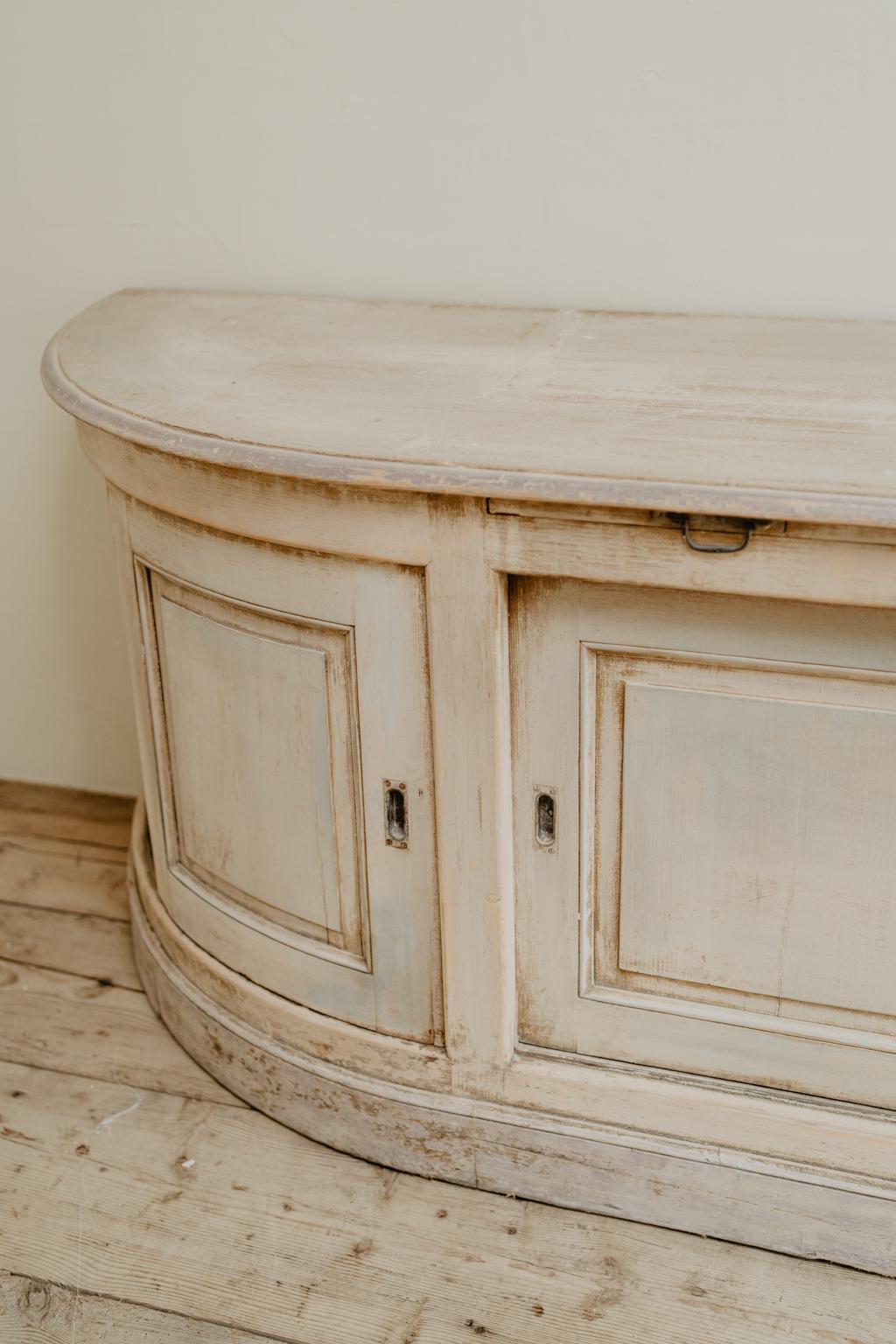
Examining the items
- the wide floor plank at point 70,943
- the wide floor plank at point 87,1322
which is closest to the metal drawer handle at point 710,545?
the wide floor plank at point 87,1322

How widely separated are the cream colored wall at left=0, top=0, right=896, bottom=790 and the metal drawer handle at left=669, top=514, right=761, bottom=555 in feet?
2.03

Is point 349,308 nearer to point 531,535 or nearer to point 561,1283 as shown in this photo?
point 531,535

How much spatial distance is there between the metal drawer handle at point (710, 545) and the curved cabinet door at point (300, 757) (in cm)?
29

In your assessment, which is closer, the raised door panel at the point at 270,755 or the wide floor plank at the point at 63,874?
the raised door panel at the point at 270,755

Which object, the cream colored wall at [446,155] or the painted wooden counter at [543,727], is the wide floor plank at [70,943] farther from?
the cream colored wall at [446,155]

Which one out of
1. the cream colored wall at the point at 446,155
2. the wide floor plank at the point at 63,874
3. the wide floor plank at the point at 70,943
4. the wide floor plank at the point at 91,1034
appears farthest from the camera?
the wide floor plank at the point at 63,874

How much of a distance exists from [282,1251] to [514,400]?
1.03 metres

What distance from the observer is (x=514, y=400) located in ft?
4.52

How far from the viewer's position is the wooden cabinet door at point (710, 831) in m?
1.30

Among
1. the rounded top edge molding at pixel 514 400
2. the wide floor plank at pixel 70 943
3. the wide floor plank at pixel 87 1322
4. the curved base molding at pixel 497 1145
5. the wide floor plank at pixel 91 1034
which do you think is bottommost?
the wide floor plank at pixel 70 943

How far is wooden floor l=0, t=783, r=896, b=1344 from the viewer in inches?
57.5

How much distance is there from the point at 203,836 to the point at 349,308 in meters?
0.75

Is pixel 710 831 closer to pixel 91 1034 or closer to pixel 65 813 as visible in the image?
pixel 91 1034

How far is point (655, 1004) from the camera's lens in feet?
4.86
